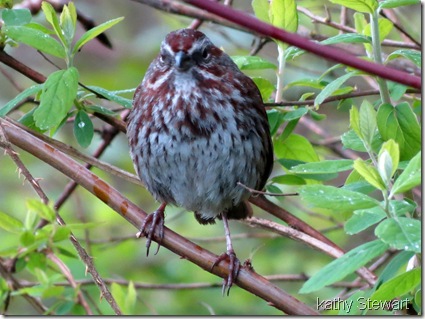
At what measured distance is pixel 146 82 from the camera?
3.20 m

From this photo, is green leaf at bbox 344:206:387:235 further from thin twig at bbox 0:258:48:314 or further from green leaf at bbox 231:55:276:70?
thin twig at bbox 0:258:48:314

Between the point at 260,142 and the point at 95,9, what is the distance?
316 centimetres

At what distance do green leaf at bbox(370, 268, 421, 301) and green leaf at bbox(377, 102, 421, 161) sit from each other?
476mm

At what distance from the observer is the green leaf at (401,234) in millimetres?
1673

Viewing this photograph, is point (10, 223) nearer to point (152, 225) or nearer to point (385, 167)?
point (152, 225)

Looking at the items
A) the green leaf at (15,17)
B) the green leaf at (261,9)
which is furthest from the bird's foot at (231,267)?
the green leaf at (15,17)

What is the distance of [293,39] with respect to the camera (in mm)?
1351

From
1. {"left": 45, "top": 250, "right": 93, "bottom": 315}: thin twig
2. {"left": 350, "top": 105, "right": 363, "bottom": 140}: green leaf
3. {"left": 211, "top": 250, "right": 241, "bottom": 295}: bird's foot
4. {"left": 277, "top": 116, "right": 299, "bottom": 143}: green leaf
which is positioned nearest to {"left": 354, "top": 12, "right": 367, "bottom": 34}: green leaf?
{"left": 277, "top": 116, "right": 299, "bottom": 143}: green leaf

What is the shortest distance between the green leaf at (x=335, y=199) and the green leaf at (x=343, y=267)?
94mm

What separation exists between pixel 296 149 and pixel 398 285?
117cm

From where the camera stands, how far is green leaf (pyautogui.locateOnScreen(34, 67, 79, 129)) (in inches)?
97.0

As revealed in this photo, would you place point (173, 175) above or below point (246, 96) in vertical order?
below

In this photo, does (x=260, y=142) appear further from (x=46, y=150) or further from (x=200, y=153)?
(x=46, y=150)

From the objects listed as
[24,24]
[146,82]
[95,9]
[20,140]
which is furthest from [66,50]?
[95,9]
